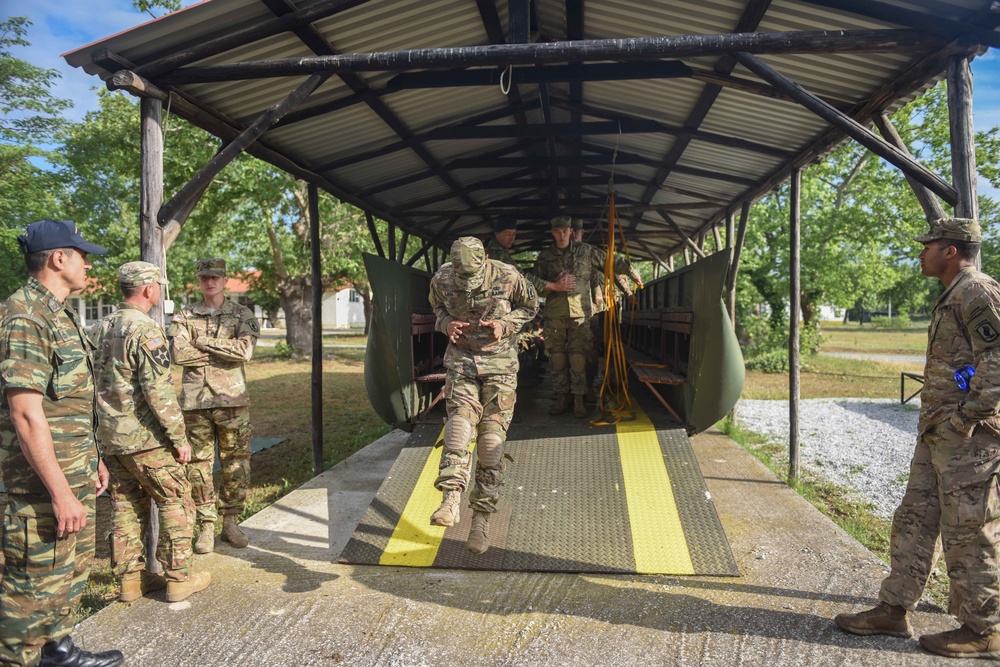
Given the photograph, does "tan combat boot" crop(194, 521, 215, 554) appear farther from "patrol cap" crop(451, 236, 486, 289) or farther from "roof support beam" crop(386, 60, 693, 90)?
"roof support beam" crop(386, 60, 693, 90)

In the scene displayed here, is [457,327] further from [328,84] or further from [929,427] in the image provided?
[929,427]

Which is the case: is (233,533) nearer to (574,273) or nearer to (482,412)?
(482,412)

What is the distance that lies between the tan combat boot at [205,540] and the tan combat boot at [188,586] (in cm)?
44

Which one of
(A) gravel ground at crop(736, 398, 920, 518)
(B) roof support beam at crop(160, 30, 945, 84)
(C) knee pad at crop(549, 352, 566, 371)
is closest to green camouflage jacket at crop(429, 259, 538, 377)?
A: (B) roof support beam at crop(160, 30, 945, 84)

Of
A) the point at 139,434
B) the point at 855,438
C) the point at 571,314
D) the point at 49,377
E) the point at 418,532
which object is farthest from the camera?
the point at 855,438

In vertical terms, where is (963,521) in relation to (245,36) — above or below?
below

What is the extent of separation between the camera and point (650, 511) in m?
4.28

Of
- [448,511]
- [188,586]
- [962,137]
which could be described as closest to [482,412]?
[448,511]

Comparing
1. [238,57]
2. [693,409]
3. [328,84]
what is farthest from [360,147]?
[693,409]

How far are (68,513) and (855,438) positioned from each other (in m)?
9.13

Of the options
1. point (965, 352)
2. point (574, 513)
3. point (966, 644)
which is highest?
point (965, 352)

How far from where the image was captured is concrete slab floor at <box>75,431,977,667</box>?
2.91 meters

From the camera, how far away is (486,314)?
4.07 m

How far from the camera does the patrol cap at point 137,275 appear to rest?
3346 millimetres
